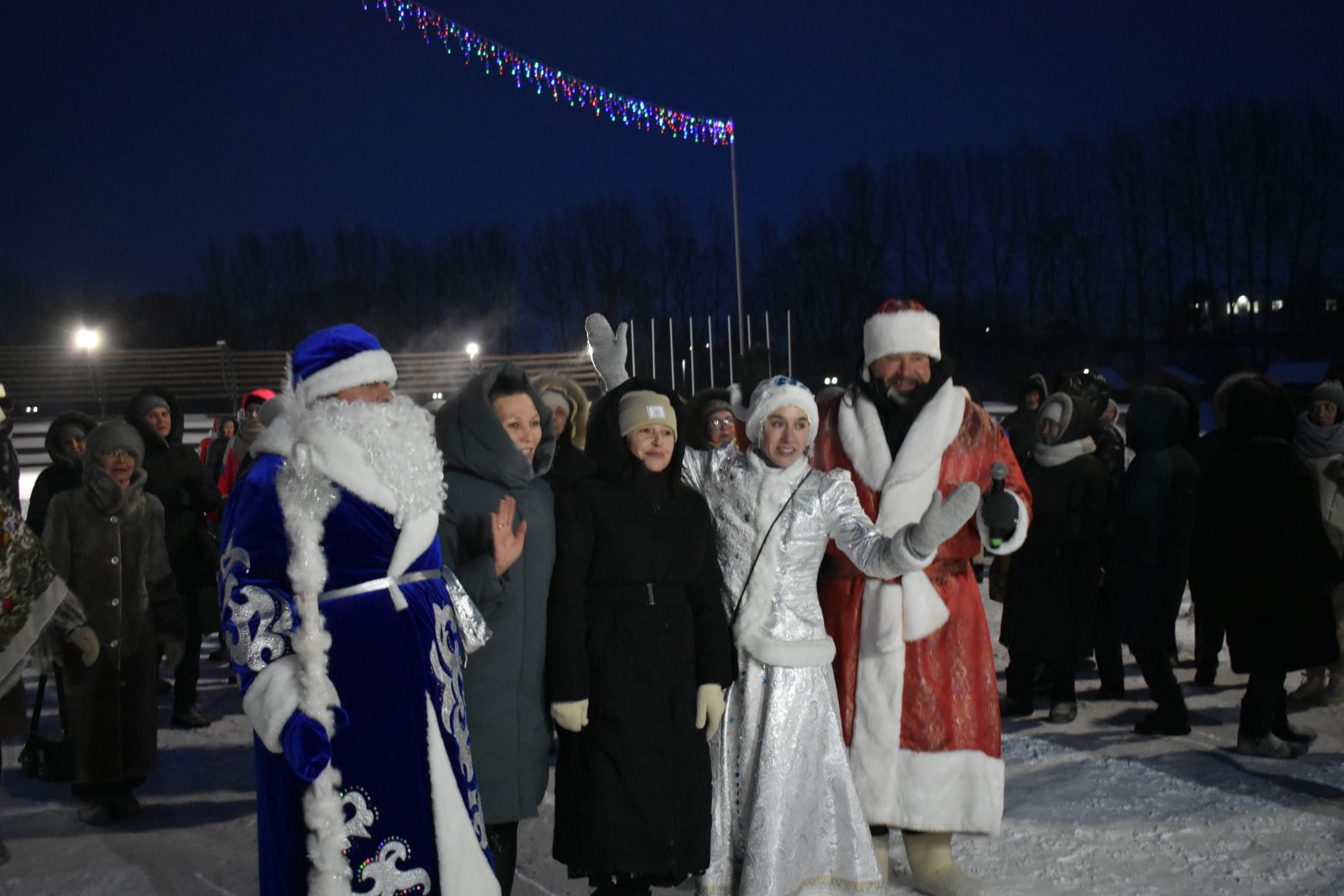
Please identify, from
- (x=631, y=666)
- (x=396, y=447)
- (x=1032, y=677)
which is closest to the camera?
(x=396, y=447)

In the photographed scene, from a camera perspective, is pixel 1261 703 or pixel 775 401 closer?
pixel 775 401

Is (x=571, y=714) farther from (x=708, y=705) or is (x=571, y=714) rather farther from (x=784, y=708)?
(x=784, y=708)

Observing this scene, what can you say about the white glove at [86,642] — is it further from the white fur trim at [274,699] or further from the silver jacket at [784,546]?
the silver jacket at [784,546]

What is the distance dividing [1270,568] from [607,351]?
10.9 feet

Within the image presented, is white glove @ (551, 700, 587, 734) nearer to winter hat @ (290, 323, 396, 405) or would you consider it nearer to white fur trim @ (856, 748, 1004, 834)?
winter hat @ (290, 323, 396, 405)

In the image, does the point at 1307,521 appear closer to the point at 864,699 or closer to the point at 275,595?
the point at 864,699

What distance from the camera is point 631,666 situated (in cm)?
318

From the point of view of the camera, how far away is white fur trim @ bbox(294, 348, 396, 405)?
269 cm

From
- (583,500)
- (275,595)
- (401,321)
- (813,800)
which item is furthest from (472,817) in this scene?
(401,321)

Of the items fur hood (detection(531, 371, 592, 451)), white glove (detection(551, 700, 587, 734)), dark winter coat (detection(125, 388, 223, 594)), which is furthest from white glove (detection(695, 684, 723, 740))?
dark winter coat (detection(125, 388, 223, 594))

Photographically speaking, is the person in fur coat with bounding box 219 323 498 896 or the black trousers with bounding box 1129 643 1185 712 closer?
the person in fur coat with bounding box 219 323 498 896

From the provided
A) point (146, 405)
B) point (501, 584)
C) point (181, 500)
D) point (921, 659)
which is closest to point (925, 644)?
point (921, 659)

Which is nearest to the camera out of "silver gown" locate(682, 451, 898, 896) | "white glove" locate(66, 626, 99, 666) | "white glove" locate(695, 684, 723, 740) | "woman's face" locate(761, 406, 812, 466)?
"white glove" locate(695, 684, 723, 740)

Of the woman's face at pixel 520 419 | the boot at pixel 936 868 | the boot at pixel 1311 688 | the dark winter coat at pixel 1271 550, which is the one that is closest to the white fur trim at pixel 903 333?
the woman's face at pixel 520 419
